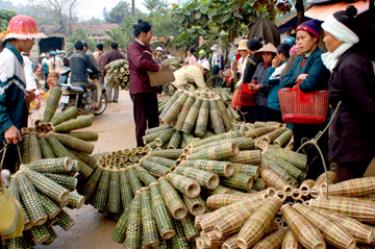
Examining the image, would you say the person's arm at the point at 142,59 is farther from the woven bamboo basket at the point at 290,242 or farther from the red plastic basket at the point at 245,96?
the woven bamboo basket at the point at 290,242

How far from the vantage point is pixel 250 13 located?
9039 millimetres

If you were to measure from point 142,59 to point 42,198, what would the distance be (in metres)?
2.97

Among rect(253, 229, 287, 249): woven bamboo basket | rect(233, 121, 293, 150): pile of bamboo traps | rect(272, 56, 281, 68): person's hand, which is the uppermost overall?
rect(272, 56, 281, 68): person's hand

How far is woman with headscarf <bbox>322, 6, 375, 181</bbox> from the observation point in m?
2.82

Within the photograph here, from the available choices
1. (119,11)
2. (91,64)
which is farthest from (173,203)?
(119,11)

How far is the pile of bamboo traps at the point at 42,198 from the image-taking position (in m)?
3.14

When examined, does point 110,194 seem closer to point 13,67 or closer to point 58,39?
point 13,67

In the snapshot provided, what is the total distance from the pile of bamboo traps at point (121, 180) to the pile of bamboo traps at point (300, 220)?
53.5 inches

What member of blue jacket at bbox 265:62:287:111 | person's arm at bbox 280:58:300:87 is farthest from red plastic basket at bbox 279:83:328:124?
blue jacket at bbox 265:62:287:111

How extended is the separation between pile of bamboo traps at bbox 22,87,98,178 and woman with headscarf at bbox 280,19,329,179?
201 centimetres

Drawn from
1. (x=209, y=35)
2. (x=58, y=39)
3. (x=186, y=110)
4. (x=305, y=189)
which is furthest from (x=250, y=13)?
(x=58, y=39)

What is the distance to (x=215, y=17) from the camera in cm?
930

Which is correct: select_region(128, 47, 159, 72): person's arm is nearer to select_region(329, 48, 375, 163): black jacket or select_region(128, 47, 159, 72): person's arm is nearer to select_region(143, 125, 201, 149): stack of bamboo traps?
select_region(143, 125, 201, 149): stack of bamboo traps

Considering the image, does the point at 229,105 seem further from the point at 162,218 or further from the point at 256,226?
the point at 256,226
